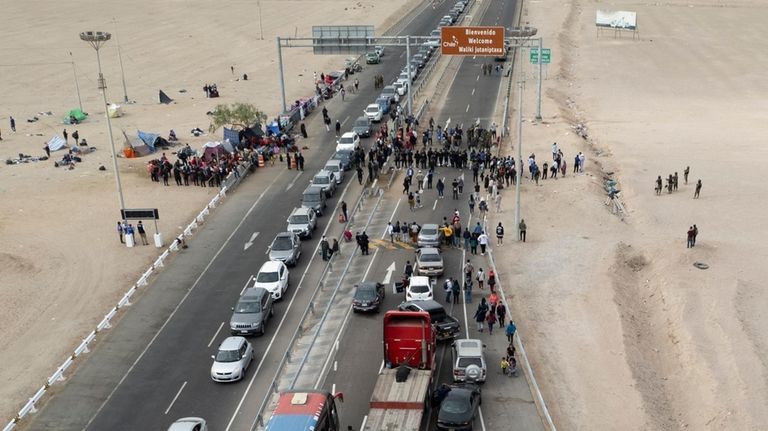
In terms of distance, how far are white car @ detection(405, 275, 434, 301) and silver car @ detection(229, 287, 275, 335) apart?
18.9ft

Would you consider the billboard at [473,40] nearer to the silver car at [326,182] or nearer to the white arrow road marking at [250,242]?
the silver car at [326,182]

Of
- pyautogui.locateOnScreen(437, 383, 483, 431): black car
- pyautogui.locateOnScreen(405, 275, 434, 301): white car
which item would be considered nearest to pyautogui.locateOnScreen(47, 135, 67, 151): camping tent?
pyautogui.locateOnScreen(405, 275, 434, 301): white car

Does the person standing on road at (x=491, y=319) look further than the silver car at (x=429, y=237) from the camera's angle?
No

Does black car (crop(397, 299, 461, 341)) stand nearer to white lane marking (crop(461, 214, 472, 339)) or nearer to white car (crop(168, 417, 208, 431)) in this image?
white lane marking (crop(461, 214, 472, 339))

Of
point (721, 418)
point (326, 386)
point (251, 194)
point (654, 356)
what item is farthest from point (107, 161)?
point (721, 418)

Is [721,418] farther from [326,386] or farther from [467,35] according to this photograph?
[467,35]

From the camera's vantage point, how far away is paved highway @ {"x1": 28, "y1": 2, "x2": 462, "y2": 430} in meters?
28.6

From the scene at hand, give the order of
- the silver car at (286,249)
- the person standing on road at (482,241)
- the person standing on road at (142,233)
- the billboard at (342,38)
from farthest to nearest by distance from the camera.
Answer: the billboard at (342,38)
the person standing on road at (142,233)
the person standing on road at (482,241)
the silver car at (286,249)

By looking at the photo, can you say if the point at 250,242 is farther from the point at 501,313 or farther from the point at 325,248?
the point at 501,313

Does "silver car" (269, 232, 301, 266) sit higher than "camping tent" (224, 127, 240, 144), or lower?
lower

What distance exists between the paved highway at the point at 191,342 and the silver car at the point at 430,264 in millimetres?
4783

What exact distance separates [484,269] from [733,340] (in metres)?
11.3

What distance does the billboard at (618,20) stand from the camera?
115062mm

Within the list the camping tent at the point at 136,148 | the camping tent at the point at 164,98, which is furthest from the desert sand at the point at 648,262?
the camping tent at the point at 164,98
